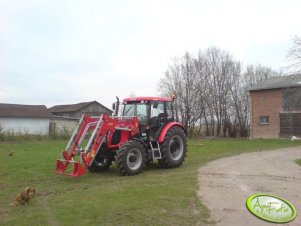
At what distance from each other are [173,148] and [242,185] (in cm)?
451

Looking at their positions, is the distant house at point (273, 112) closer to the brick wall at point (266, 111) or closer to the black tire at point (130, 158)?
the brick wall at point (266, 111)

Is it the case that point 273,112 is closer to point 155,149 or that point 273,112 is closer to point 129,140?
point 155,149

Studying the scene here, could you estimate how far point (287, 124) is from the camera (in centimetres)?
3494

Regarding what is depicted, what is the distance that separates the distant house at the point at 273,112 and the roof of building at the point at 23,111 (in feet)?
86.6

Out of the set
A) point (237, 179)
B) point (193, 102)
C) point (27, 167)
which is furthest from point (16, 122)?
point (237, 179)

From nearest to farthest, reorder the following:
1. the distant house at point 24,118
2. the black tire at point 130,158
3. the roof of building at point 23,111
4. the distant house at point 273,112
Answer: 1. the black tire at point 130,158
2. the distant house at point 273,112
3. the distant house at point 24,118
4. the roof of building at point 23,111

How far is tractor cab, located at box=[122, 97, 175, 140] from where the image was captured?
1381cm

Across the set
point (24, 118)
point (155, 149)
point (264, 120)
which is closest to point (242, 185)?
point (155, 149)

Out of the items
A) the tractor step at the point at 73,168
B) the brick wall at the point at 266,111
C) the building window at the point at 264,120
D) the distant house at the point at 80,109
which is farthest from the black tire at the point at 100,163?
the distant house at the point at 80,109

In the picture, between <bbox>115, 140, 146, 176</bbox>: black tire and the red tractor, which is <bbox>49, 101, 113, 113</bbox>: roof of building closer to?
the red tractor

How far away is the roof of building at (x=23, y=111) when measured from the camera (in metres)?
48.9

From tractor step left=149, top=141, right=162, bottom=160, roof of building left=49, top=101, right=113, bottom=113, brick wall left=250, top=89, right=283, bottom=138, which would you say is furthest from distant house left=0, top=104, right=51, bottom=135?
tractor step left=149, top=141, right=162, bottom=160

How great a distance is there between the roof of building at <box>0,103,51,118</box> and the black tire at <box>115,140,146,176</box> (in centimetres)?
3880

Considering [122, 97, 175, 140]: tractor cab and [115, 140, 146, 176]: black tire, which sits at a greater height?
[122, 97, 175, 140]: tractor cab
